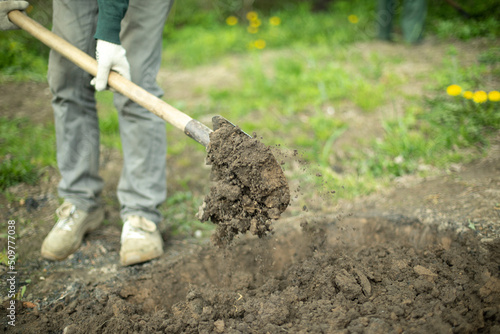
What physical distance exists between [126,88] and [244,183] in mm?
812

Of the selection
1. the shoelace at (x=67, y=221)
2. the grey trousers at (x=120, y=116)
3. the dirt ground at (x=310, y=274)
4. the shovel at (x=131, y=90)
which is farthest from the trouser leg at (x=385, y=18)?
the shoelace at (x=67, y=221)

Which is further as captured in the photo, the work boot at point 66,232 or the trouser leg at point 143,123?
the work boot at point 66,232

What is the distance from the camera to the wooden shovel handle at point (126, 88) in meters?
1.84

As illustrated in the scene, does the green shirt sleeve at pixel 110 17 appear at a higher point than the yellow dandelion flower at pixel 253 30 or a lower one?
higher

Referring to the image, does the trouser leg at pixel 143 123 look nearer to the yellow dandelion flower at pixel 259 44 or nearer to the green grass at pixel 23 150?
the green grass at pixel 23 150

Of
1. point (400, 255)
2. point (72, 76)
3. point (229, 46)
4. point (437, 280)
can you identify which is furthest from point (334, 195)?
point (229, 46)

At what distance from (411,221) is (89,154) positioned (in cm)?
200

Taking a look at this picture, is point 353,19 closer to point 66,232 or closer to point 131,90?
point 131,90

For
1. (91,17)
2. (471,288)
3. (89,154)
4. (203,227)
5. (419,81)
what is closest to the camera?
(471,288)

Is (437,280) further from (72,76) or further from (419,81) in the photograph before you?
(419,81)

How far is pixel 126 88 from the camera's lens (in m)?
1.97

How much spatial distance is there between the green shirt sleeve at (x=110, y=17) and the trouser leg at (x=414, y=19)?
420 cm

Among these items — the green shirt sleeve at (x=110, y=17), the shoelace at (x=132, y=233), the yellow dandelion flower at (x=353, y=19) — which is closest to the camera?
the green shirt sleeve at (x=110, y=17)

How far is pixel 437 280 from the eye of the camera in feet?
5.54
